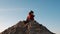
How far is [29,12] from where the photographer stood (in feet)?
128

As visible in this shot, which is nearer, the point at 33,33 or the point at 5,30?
the point at 33,33

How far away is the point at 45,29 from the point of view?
129 ft

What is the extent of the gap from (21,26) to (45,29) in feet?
15.0

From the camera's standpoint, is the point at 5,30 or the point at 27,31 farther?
the point at 5,30

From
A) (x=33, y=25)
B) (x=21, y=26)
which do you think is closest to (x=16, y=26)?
(x=21, y=26)

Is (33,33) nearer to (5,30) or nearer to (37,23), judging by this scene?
(37,23)

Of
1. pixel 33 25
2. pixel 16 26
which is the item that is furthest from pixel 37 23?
pixel 16 26

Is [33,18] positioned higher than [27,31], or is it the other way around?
[33,18]

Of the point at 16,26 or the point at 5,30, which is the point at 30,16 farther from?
the point at 5,30

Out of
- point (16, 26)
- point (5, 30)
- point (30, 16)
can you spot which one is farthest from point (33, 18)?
point (5, 30)

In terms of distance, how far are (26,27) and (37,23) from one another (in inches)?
87.5

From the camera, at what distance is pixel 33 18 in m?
39.2

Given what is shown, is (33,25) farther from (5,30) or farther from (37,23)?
(5,30)

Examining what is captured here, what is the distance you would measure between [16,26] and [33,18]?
12.0 ft
